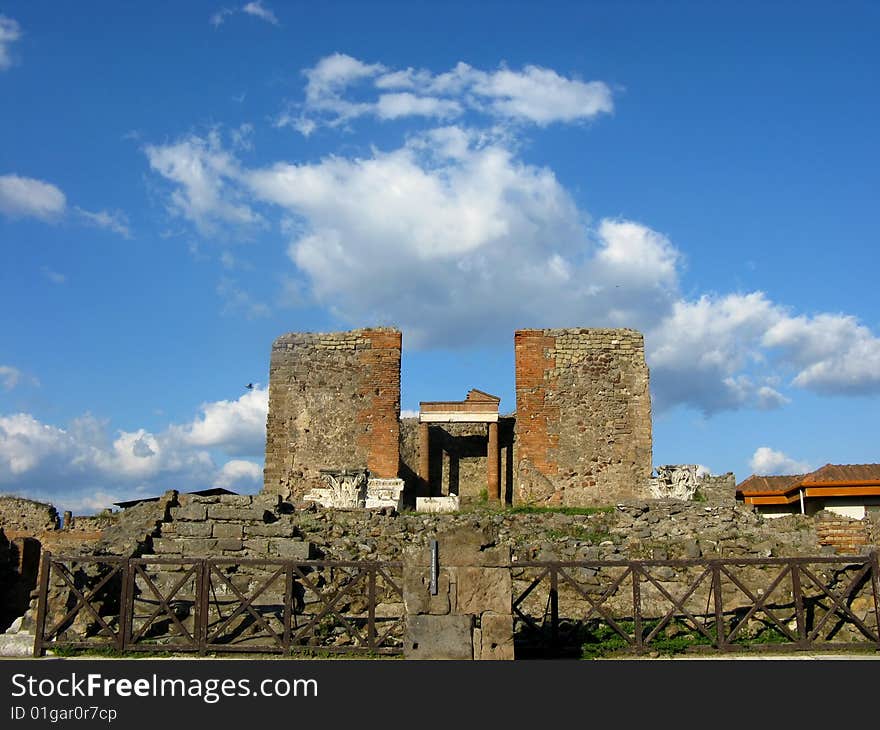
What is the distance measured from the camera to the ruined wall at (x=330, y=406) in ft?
66.2

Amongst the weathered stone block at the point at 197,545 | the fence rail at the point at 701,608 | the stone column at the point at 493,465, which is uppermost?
the stone column at the point at 493,465

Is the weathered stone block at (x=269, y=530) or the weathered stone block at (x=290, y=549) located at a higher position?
the weathered stone block at (x=269, y=530)

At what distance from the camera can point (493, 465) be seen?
21.1 m

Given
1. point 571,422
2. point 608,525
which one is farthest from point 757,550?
point 571,422

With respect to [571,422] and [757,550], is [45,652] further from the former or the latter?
[571,422]

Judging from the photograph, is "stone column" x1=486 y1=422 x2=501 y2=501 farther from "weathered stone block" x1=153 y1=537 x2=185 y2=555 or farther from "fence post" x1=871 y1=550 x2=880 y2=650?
"fence post" x1=871 y1=550 x2=880 y2=650

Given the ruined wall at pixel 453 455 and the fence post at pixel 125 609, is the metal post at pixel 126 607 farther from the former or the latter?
the ruined wall at pixel 453 455

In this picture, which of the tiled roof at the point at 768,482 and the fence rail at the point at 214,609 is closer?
the fence rail at the point at 214,609

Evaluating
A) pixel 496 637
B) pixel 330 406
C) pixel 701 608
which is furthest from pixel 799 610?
pixel 330 406

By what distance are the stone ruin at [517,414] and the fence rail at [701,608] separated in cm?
658

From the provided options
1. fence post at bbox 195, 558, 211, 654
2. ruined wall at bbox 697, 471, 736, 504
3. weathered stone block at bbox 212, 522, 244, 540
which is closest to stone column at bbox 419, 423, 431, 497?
ruined wall at bbox 697, 471, 736, 504

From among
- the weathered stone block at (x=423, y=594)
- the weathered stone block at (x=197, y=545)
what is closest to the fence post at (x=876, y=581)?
the weathered stone block at (x=423, y=594)
